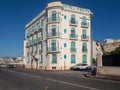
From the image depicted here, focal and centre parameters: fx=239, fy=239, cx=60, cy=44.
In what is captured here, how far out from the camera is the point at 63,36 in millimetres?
56969

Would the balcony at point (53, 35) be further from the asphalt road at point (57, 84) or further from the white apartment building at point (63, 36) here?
the asphalt road at point (57, 84)

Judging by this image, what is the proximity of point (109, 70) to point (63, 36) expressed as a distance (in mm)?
29256

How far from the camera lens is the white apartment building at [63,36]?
56.2m

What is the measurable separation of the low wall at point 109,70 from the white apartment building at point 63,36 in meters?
25.9

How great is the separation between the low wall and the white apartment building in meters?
25.9

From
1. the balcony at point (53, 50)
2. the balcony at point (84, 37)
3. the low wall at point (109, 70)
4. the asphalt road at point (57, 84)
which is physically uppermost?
the balcony at point (84, 37)

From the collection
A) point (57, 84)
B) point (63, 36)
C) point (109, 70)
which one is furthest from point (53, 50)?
point (57, 84)

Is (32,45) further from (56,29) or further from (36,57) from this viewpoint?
(56,29)

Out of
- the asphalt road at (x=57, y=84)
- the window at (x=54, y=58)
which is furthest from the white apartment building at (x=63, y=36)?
the asphalt road at (x=57, y=84)

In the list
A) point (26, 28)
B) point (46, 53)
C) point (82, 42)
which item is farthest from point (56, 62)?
point (26, 28)

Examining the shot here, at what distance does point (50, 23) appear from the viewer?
57031 millimetres

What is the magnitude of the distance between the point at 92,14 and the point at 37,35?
16.4 meters

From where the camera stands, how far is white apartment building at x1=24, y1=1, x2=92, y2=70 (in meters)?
56.2

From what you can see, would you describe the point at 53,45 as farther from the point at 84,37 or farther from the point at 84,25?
the point at 84,25
